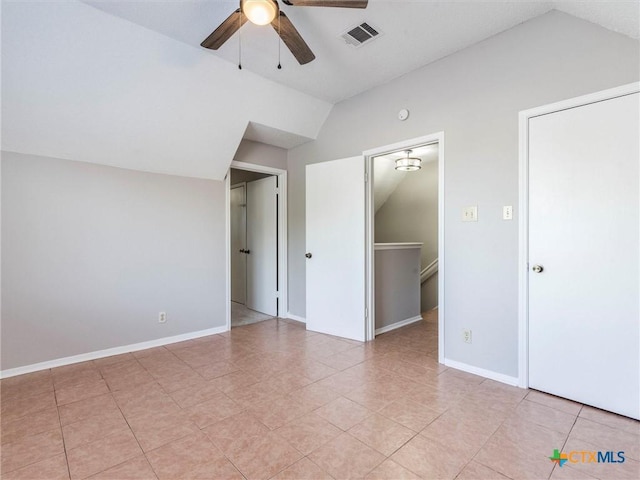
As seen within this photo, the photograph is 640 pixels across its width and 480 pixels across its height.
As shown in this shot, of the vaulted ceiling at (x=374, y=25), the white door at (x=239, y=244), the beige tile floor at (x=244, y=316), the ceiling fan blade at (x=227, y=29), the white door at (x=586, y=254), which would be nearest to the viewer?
the ceiling fan blade at (x=227, y=29)

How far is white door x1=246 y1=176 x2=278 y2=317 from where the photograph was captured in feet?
14.5

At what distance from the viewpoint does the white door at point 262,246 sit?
443 centimetres

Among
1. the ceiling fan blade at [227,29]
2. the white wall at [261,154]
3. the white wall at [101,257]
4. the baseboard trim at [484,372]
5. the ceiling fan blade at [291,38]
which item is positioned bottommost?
the baseboard trim at [484,372]

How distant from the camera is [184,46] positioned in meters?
2.51

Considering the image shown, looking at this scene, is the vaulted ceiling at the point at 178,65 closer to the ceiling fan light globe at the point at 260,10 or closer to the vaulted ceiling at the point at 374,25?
the vaulted ceiling at the point at 374,25

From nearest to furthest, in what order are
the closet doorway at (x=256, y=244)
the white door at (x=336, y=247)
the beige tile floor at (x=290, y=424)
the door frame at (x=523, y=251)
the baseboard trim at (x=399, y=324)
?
the beige tile floor at (x=290, y=424) < the door frame at (x=523, y=251) < the white door at (x=336, y=247) < the baseboard trim at (x=399, y=324) < the closet doorway at (x=256, y=244)

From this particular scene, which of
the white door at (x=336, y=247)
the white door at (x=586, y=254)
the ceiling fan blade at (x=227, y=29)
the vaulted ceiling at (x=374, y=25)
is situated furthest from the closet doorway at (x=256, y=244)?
the white door at (x=586, y=254)

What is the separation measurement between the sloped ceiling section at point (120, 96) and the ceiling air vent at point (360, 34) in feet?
3.30

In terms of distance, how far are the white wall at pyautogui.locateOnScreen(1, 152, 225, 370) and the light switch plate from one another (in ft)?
8.64

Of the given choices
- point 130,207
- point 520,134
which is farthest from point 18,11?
point 520,134

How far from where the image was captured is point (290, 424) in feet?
6.11

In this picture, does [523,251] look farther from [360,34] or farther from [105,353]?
[105,353]

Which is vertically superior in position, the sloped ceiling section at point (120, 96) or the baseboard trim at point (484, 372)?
the sloped ceiling section at point (120, 96)

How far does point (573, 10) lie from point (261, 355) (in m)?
3.50
